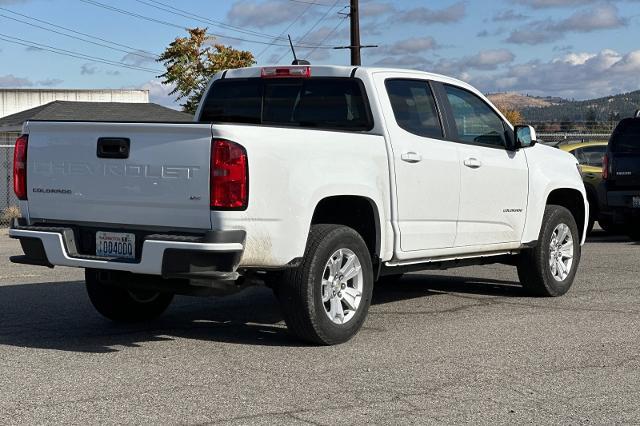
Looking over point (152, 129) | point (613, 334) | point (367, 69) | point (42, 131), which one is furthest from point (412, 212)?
point (42, 131)

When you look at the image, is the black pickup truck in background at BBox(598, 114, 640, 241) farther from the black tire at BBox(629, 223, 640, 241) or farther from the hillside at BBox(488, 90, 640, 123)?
the hillside at BBox(488, 90, 640, 123)

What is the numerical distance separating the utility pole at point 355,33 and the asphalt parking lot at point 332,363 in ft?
78.7

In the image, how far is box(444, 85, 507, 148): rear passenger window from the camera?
8953 millimetres

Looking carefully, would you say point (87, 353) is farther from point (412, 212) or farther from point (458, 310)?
point (458, 310)

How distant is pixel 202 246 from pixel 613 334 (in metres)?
3.37

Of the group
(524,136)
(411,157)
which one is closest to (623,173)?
(524,136)

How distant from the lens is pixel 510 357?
7.05 m

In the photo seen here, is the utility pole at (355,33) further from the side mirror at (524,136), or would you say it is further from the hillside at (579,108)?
the hillside at (579,108)

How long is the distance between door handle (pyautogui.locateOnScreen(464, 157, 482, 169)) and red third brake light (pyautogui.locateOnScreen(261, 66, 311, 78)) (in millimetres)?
1543

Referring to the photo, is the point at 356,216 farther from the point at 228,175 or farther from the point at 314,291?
the point at 228,175

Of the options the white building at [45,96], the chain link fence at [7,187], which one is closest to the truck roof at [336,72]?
the chain link fence at [7,187]

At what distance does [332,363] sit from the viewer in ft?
22.5

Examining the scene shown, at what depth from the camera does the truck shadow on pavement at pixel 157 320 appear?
25.1 feet

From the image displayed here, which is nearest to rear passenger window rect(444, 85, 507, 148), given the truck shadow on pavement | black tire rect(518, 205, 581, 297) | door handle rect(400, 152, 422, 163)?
door handle rect(400, 152, 422, 163)
